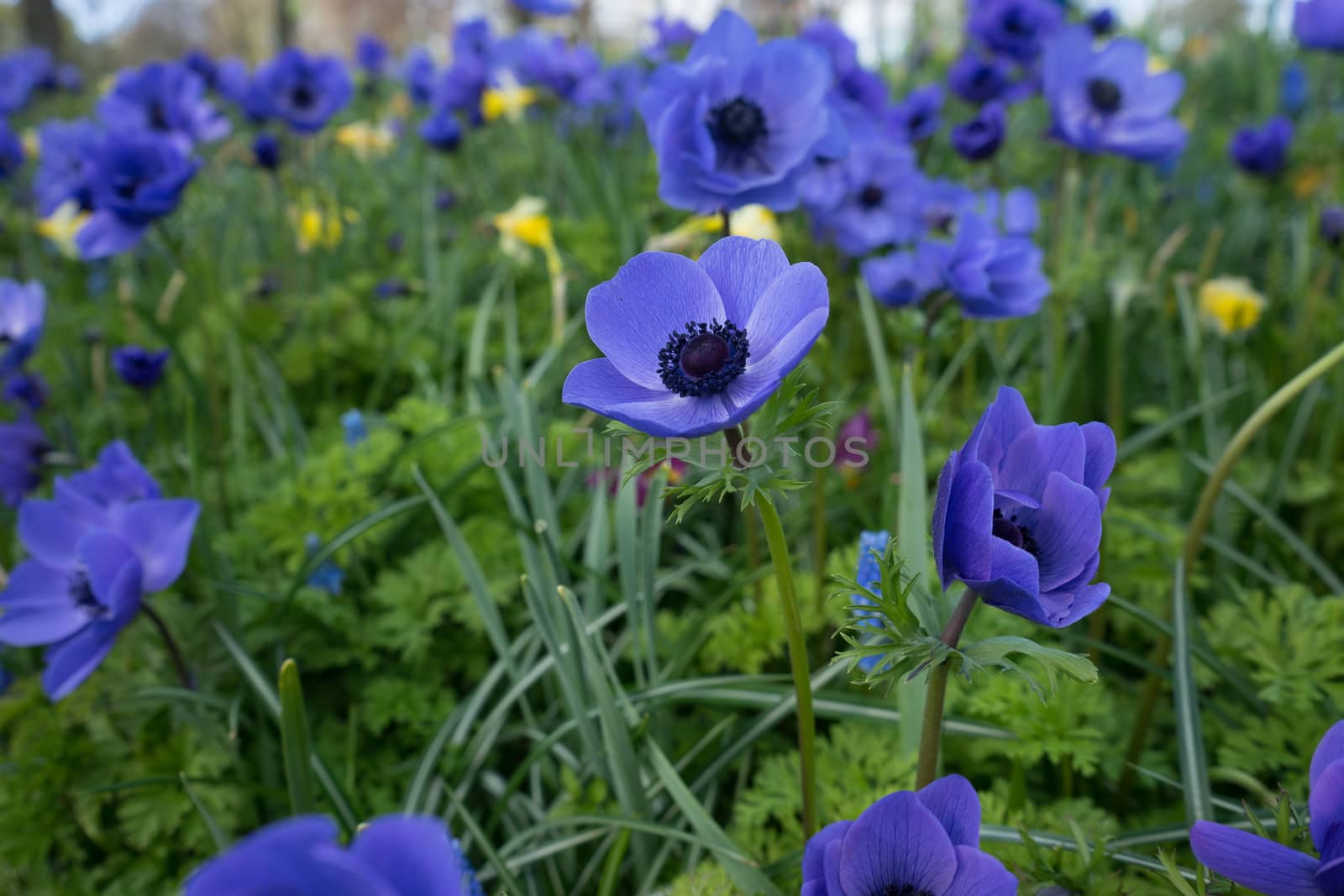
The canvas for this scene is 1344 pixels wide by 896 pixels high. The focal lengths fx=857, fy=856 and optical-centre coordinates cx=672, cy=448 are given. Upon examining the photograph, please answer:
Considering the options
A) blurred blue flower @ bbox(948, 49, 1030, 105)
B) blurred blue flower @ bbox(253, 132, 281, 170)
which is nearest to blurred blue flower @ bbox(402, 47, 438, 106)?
blurred blue flower @ bbox(253, 132, 281, 170)

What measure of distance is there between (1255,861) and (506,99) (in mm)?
4746

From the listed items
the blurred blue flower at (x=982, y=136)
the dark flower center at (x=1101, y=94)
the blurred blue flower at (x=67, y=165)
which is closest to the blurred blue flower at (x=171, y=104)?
the blurred blue flower at (x=67, y=165)

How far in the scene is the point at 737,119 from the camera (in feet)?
4.70

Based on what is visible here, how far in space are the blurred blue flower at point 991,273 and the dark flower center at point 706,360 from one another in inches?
27.8

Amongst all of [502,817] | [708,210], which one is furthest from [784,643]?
[708,210]

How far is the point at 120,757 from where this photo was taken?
147 cm

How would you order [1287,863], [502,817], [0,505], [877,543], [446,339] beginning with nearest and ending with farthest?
1. [1287,863]
2. [877,543]
3. [502,817]
4. [0,505]
5. [446,339]

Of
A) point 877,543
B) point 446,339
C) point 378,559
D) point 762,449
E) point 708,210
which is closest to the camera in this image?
point 762,449

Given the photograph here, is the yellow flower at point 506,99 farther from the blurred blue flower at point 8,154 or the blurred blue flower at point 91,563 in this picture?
the blurred blue flower at point 91,563

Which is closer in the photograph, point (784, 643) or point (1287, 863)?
point (1287, 863)

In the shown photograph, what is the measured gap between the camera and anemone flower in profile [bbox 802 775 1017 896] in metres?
0.75

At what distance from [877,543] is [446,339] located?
178 centimetres

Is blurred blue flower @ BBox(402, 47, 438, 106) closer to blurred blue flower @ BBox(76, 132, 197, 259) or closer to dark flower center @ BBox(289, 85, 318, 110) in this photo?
dark flower center @ BBox(289, 85, 318, 110)

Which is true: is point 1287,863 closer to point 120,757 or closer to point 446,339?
point 120,757
